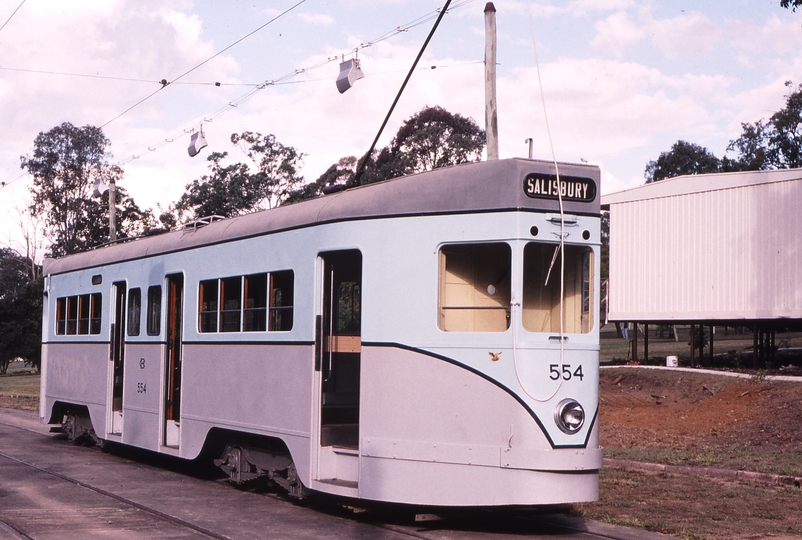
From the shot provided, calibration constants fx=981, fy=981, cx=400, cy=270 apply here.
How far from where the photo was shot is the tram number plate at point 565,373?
28.5 ft

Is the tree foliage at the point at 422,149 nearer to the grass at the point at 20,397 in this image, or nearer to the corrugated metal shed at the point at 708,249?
the grass at the point at 20,397

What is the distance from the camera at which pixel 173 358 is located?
1354 centimetres

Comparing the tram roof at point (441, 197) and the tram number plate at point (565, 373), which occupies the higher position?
the tram roof at point (441, 197)

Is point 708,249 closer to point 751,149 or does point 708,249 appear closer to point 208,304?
point 208,304

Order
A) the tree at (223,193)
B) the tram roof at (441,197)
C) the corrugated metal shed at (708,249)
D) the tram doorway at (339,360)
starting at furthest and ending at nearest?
the tree at (223,193)
the corrugated metal shed at (708,249)
the tram doorway at (339,360)
the tram roof at (441,197)

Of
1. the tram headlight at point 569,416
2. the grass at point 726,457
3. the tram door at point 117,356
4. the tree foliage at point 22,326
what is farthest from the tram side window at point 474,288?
the tree foliage at point 22,326

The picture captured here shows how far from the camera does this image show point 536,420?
8500 mm

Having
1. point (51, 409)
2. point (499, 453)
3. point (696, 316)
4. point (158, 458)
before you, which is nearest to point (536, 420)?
point (499, 453)

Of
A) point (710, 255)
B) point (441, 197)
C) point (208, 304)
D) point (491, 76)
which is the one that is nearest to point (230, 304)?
point (208, 304)

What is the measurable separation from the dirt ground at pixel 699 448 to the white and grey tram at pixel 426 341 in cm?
198

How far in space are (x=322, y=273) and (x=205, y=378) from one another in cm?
300

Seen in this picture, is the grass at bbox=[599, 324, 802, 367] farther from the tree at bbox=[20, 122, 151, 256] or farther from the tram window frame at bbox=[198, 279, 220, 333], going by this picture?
the tree at bbox=[20, 122, 151, 256]

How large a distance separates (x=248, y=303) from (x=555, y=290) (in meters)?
4.06

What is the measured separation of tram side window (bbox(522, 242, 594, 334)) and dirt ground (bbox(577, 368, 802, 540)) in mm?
2253
